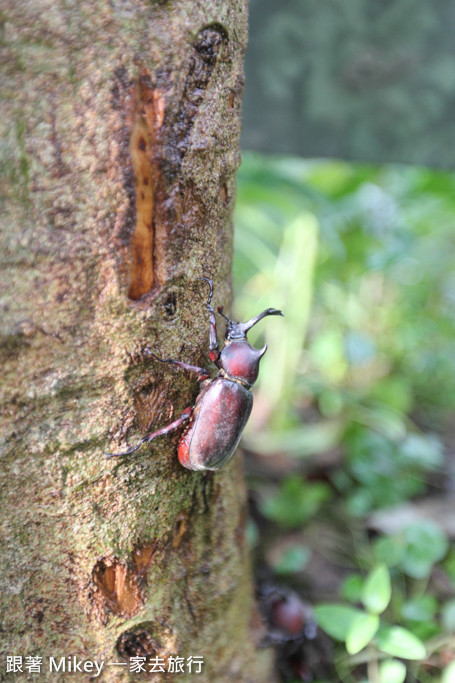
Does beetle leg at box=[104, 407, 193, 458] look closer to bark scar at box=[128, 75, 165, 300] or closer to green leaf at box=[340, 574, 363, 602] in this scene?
bark scar at box=[128, 75, 165, 300]

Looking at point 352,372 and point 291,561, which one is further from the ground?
point 291,561

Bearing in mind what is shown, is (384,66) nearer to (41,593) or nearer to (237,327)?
(237,327)

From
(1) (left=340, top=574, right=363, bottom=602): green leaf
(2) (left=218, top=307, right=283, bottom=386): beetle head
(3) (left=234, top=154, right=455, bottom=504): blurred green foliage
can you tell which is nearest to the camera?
(2) (left=218, top=307, right=283, bottom=386): beetle head

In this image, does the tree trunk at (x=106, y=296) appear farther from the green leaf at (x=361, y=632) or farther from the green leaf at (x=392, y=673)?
the green leaf at (x=392, y=673)

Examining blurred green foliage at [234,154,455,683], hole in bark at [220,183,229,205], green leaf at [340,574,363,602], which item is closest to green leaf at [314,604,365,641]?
blurred green foliage at [234,154,455,683]

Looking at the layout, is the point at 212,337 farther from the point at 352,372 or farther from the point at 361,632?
the point at 352,372

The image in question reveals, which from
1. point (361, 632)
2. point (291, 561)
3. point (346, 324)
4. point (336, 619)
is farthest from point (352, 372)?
point (361, 632)
